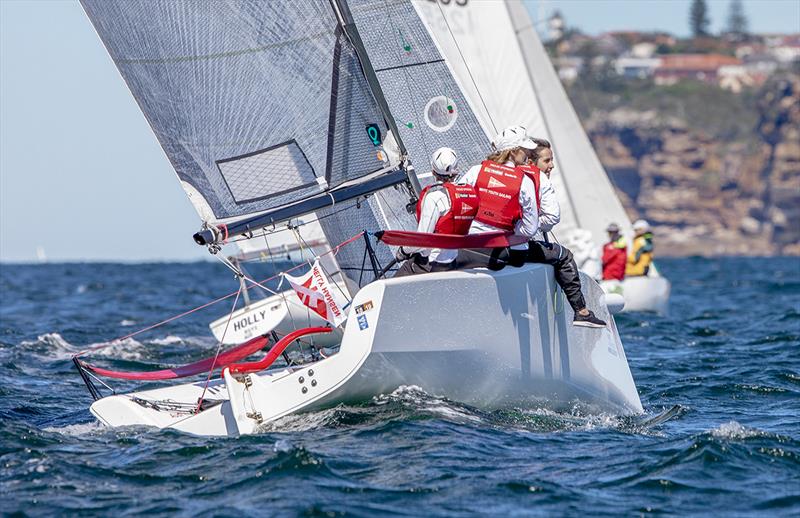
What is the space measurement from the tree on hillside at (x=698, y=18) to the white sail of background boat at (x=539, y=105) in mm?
110917

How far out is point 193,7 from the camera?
7730 mm

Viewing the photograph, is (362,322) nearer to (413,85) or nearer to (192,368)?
(192,368)

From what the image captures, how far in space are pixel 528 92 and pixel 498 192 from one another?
11.3 metres

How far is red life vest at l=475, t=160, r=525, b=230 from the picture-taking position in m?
6.54

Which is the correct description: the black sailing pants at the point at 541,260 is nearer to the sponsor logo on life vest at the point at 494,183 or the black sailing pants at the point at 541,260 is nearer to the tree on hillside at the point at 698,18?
the sponsor logo on life vest at the point at 494,183

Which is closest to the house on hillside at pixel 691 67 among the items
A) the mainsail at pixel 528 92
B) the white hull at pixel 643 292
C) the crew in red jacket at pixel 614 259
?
the mainsail at pixel 528 92

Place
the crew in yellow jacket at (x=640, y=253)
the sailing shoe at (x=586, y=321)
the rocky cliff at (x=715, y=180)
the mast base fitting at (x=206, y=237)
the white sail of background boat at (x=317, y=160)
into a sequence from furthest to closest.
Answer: the rocky cliff at (x=715, y=180), the crew in yellow jacket at (x=640, y=253), the mast base fitting at (x=206, y=237), the sailing shoe at (x=586, y=321), the white sail of background boat at (x=317, y=160)

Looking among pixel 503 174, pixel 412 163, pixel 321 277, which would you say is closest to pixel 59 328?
pixel 412 163

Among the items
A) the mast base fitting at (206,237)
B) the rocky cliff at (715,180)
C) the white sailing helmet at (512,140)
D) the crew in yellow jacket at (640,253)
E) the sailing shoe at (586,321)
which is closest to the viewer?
the white sailing helmet at (512,140)

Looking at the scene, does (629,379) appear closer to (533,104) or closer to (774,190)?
(533,104)

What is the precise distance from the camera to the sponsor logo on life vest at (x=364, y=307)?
6137mm

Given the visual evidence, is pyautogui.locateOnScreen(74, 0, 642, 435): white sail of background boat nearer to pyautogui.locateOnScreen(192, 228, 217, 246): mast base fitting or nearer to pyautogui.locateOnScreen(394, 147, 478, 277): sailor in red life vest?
pyautogui.locateOnScreen(192, 228, 217, 246): mast base fitting

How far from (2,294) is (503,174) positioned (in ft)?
56.8

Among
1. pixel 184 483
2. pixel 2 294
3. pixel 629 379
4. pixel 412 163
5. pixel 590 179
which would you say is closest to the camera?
pixel 184 483
